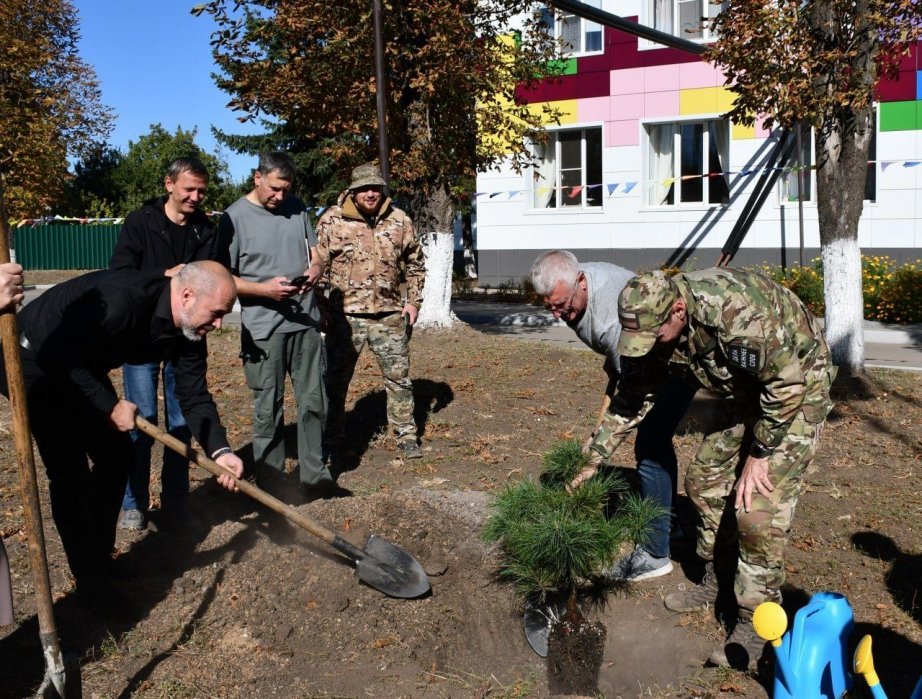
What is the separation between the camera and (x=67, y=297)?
3.65 meters

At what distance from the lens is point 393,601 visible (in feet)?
14.0

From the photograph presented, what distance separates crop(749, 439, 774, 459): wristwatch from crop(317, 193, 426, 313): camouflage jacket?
2.99 metres

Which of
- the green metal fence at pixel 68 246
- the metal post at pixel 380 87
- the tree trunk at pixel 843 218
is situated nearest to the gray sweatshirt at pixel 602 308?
the metal post at pixel 380 87

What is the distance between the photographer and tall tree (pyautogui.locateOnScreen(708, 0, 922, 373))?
7488 millimetres

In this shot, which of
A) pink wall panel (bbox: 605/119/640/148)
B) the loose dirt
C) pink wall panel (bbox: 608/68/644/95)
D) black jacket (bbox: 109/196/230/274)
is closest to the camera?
the loose dirt

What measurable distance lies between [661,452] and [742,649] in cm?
101

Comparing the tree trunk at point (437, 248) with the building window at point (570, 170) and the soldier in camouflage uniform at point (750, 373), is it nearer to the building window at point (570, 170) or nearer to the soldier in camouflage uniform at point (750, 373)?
the building window at point (570, 170)

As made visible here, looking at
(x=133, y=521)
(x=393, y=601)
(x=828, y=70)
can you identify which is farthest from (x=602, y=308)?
(x=828, y=70)

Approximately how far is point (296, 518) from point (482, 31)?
343 inches

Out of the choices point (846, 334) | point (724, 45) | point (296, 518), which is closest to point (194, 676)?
point (296, 518)

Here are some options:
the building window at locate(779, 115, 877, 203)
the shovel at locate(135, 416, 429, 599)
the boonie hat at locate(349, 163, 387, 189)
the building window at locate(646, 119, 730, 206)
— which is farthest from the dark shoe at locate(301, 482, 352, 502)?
the building window at locate(646, 119, 730, 206)

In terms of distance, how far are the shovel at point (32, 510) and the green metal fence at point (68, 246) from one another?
27.6m

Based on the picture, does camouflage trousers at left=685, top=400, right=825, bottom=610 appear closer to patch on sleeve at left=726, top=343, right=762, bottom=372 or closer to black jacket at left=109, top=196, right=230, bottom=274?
patch on sleeve at left=726, top=343, right=762, bottom=372

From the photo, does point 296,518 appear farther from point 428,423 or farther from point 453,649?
point 428,423
